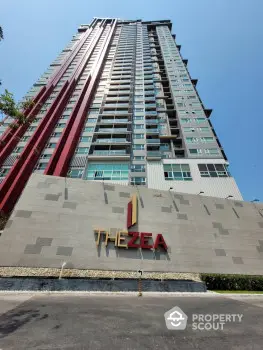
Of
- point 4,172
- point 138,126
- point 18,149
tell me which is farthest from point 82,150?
point 138,126

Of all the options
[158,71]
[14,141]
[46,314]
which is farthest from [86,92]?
[46,314]

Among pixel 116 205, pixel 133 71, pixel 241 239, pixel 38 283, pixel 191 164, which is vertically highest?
pixel 133 71

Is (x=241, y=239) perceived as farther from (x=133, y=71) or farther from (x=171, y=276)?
(x=133, y=71)

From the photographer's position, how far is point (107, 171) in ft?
106

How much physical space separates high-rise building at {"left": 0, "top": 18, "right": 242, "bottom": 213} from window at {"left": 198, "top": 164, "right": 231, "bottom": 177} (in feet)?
0.54

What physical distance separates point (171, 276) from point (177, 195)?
31.8 ft

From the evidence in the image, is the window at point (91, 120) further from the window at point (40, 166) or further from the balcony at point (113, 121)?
the window at point (40, 166)

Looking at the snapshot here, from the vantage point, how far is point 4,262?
15109 mm

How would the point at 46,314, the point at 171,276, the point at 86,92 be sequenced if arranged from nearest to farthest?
the point at 46,314 < the point at 171,276 < the point at 86,92

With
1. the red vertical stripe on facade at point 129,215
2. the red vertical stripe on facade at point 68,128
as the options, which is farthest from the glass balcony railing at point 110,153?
the red vertical stripe on facade at point 129,215

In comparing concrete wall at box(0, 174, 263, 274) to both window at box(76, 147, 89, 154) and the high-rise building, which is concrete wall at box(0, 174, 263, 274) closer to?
the high-rise building

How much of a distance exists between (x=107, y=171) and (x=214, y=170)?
18308 mm

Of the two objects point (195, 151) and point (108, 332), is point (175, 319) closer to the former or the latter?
point (108, 332)

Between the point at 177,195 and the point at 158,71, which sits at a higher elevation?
the point at 158,71
